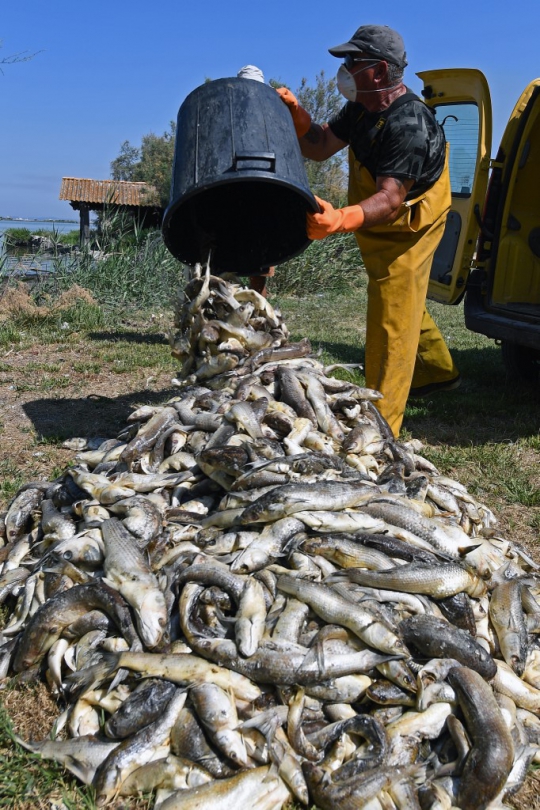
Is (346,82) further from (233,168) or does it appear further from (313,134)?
(233,168)

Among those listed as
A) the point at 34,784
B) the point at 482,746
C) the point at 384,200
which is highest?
the point at 384,200

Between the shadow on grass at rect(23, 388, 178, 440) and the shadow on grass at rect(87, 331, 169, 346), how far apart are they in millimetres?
2518

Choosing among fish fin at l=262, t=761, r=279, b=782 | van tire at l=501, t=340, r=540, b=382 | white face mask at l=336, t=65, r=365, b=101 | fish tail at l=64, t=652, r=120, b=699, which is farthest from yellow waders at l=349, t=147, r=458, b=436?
fish fin at l=262, t=761, r=279, b=782

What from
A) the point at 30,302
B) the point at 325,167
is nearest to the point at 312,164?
the point at 325,167

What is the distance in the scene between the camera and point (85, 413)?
6371 mm

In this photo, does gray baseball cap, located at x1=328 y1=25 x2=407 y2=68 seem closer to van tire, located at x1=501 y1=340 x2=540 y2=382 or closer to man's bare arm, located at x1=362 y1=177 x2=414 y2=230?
man's bare arm, located at x1=362 y1=177 x2=414 y2=230

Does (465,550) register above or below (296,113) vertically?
below

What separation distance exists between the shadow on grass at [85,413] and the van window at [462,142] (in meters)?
3.38

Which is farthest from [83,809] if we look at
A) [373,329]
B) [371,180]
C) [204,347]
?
[371,180]

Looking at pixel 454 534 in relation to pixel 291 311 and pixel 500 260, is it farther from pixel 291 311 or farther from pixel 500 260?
pixel 291 311

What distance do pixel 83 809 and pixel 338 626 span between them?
1.03 m

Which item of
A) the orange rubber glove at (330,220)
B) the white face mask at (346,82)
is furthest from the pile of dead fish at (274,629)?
the white face mask at (346,82)

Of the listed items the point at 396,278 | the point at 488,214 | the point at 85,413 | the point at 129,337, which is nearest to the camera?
the point at 396,278

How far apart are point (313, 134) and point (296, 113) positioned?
247 millimetres
